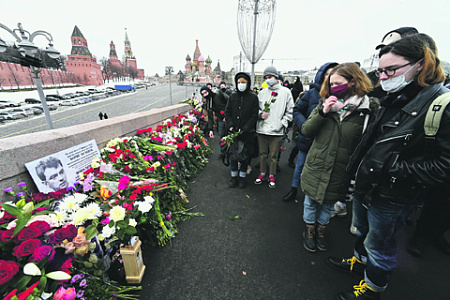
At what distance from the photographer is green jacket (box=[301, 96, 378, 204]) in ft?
5.87

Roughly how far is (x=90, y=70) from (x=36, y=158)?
69049 mm

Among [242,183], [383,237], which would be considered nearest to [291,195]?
[242,183]

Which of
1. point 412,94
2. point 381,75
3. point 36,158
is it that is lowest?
point 36,158

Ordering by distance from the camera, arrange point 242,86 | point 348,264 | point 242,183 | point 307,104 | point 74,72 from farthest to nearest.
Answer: point 74,72
point 242,183
point 242,86
point 307,104
point 348,264

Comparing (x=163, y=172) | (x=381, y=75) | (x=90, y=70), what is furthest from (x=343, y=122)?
(x=90, y=70)

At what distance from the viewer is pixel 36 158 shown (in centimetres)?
202

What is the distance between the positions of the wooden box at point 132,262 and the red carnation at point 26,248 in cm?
77

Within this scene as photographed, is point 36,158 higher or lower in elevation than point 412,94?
lower

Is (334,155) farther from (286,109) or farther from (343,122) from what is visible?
(286,109)

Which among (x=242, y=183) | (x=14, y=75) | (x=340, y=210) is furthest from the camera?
(x=14, y=75)

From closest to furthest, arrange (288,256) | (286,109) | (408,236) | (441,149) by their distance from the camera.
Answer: (441,149) < (288,256) < (408,236) < (286,109)

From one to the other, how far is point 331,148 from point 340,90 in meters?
0.56

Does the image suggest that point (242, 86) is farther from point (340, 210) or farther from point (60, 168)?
point (60, 168)

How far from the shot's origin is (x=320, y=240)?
2279mm
